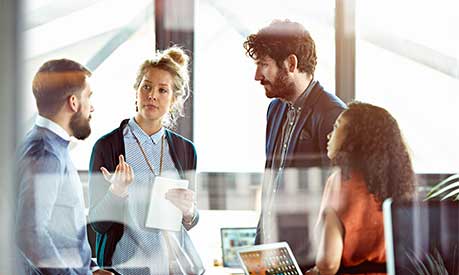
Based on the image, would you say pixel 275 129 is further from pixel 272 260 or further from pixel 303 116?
pixel 272 260

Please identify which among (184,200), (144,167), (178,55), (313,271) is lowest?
(313,271)

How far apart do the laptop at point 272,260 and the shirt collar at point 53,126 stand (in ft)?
2.15

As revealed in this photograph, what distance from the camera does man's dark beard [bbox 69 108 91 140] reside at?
2096 millimetres

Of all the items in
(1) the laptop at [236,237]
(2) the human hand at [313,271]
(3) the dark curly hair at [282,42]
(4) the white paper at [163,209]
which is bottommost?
(2) the human hand at [313,271]

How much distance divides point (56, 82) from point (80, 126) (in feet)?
0.51

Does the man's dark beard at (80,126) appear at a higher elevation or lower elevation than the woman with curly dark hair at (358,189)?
higher

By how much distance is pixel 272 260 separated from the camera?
6.97 feet

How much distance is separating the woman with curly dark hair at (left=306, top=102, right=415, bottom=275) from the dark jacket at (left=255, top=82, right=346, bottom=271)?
0.11 feet

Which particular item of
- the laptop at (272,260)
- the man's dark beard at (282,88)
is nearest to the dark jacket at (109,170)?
the laptop at (272,260)

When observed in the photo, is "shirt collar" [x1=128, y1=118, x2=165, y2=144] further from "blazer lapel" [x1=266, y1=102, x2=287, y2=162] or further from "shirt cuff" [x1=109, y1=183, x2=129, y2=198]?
"blazer lapel" [x1=266, y1=102, x2=287, y2=162]

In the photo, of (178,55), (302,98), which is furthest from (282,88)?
(178,55)

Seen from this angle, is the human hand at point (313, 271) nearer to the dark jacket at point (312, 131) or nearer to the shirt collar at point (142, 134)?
the dark jacket at point (312, 131)

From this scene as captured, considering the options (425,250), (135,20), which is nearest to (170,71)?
(135,20)

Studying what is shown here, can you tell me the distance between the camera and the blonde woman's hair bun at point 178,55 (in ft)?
6.91
